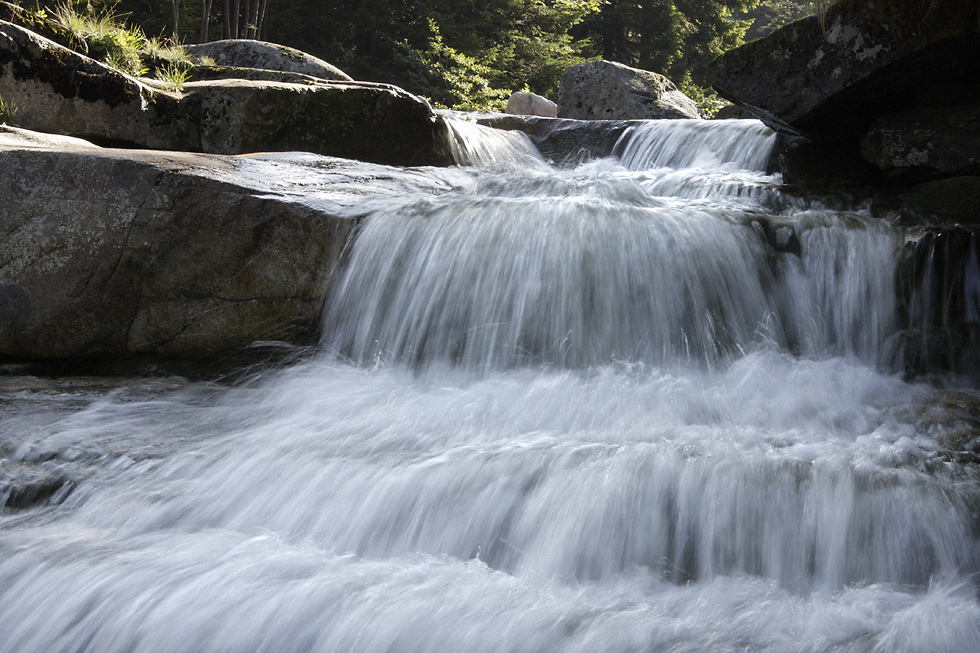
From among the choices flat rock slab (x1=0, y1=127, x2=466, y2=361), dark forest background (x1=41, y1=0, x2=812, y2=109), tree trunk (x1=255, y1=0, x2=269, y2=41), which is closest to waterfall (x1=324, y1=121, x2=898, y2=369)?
flat rock slab (x1=0, y1=127, x2=466, y2=361)

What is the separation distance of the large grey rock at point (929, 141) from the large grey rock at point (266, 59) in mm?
7669

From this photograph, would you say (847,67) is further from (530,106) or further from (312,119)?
(530,106)

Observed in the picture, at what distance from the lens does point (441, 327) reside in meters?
3.98

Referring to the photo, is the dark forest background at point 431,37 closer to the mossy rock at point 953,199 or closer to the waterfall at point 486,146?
the waterfall at point 486,146

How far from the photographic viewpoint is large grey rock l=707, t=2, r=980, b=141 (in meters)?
4.32

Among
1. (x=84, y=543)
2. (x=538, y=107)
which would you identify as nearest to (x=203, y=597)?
(x=84, y=543)

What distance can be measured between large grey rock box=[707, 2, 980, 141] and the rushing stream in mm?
1202

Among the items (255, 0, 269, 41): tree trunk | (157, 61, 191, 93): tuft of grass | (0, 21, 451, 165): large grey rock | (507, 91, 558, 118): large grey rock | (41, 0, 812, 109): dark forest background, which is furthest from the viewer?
(41, 0, 812, 109): dark forest background

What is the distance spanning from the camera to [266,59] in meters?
10.1

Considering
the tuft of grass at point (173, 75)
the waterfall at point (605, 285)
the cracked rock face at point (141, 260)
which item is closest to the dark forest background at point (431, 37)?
the tuft of grass at point (173, 75)

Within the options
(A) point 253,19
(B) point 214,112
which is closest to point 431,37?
(A) point 253,19

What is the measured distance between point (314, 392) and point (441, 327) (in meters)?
0.88

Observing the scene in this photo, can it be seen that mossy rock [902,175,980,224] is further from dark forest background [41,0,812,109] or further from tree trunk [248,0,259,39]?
dark forest background [41,0,812,109]

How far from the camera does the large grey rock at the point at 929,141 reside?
445 centimetres
